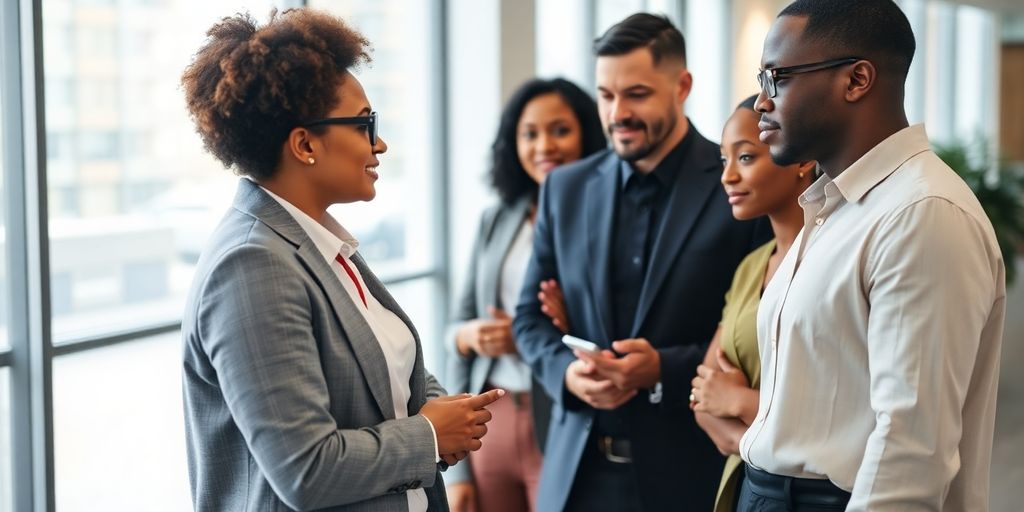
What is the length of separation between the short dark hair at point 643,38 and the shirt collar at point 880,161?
1.12 meters

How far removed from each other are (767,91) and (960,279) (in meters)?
0.46

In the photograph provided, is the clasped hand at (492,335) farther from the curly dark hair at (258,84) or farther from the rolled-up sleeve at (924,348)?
the rolled-up sleeve at (924,348)

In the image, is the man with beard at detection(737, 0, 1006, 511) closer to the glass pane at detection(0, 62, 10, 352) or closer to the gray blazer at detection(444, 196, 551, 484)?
the gray blazer at detection(444, 196, 551, 484)

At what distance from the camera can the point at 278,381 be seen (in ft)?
4.74

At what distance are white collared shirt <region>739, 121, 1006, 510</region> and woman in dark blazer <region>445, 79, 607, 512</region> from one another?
1487 mm

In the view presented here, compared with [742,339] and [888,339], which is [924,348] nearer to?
[888,339]

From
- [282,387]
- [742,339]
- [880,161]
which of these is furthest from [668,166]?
[282,387]

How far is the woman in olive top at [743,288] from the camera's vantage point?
6.81 ft

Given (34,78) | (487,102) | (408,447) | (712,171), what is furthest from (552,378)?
(487,102)

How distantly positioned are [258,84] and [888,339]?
39.9 inches

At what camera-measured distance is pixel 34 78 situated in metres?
2.43

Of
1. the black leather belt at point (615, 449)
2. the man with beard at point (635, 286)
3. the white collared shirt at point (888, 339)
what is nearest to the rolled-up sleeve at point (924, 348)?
the white collared shirt at point (888, 339)

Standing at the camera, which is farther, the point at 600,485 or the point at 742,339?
the point at 600,485

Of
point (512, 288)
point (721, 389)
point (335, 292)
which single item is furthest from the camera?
point (512, 288)
